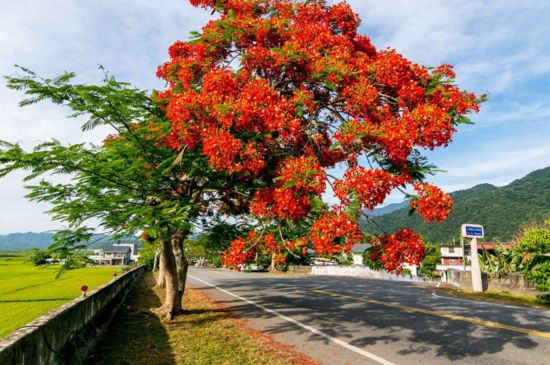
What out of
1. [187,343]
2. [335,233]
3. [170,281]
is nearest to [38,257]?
[187,343]

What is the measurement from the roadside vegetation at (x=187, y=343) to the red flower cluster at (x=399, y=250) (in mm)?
2633

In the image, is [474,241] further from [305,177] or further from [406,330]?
[305,177]

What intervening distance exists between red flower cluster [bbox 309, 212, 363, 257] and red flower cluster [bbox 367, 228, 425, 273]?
882 mm

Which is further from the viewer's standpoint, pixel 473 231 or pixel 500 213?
pixel 500 213

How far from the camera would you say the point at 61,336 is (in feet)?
19.9

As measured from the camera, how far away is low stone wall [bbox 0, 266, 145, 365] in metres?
4.39

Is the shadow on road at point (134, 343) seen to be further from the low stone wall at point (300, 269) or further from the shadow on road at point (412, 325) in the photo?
the low stone wall at point (300, 269)

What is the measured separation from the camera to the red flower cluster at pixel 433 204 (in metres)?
5.85

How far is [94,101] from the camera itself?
7426 mm

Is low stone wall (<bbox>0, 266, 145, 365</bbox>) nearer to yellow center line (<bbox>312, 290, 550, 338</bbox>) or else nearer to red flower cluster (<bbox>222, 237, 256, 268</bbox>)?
red flower cluster (<bbox>222, 237, 256, 268</bbox>)

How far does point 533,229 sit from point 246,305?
13985 mm

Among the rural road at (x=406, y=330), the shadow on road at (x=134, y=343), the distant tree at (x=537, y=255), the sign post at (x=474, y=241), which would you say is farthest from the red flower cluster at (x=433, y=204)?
the sign post at (x=474, y=241)

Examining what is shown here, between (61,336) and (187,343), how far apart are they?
3.26 metres

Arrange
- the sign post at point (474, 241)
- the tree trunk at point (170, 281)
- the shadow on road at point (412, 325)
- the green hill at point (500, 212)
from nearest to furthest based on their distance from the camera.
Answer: the shadow on road at point (412, 325) → the tree trunk at point (170, 281) → the sign post at point (474, 241) → the green hill at point (500, 212)
